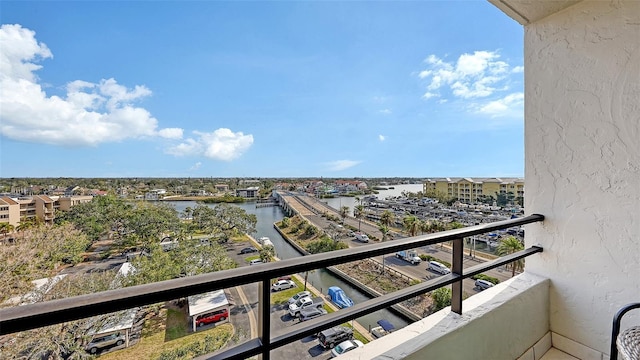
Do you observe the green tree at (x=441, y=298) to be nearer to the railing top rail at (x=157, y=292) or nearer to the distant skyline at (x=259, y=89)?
the railing top rail at (x=157, y=292)

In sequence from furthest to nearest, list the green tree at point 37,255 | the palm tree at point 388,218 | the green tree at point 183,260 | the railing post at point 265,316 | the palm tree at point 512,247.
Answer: the palm tree at point 388,218
the green tree at point 183,260
the green tree at point 37,255
the palm tree at point 512,247
the railing post at point 265,316

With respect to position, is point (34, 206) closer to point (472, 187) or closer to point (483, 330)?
point (483, 330)

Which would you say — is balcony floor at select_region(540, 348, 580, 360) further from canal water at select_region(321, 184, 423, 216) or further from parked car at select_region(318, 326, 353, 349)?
canal water at select_region(321, 184, 423, 216)

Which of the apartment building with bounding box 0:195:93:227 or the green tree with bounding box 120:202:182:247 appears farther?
the green tree with bounding box 120:202:182:247

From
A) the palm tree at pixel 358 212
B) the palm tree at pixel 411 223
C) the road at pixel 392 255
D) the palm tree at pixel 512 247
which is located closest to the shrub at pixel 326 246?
the road at pixel 392 255

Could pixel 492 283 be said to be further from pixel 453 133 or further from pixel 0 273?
pixel 453 133

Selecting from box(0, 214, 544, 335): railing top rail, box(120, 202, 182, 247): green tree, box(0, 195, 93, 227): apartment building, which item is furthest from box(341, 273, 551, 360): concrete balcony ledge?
box(120, 202, 182, 247): green tree

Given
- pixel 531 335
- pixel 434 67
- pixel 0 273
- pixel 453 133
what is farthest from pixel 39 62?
pixel 434 67
